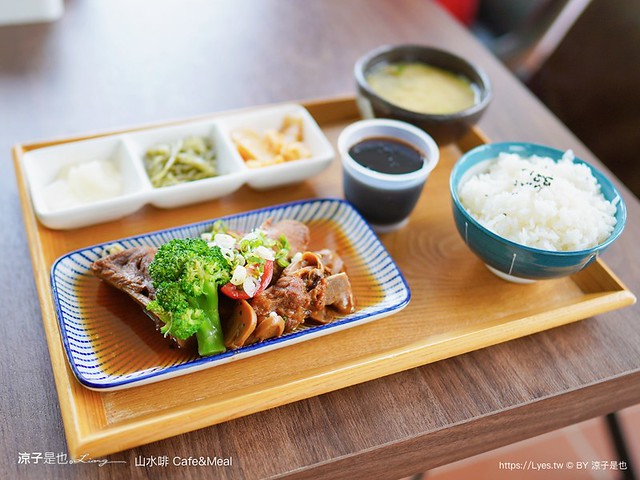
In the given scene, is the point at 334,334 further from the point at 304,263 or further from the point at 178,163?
the point at 178,163

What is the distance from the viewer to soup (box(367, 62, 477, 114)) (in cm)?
213

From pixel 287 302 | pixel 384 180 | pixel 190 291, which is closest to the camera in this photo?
pixel 190 291

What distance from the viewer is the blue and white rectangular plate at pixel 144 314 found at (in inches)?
53.2

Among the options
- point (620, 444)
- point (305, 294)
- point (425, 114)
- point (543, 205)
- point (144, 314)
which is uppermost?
point (543, 205)

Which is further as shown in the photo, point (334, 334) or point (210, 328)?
point (334, 334)

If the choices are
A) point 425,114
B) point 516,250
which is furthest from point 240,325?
point 425,114

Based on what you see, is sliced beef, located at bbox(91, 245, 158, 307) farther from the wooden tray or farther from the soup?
the soup

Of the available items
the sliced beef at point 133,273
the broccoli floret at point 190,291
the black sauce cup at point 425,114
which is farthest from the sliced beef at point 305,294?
the black sauce cup at point 425,114

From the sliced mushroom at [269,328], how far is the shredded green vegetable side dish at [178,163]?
0.65 meters

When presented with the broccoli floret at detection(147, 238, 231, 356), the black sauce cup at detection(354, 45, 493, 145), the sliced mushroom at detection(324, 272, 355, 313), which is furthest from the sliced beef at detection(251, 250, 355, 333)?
the black sauce cup at detection(354, 45, 493, 145)

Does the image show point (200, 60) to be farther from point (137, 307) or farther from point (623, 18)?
point (623, 18)

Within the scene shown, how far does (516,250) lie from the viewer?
1.54 metres

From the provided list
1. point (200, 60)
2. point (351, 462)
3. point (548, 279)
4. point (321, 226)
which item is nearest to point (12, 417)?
point (351, 462)

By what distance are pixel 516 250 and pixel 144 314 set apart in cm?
97
